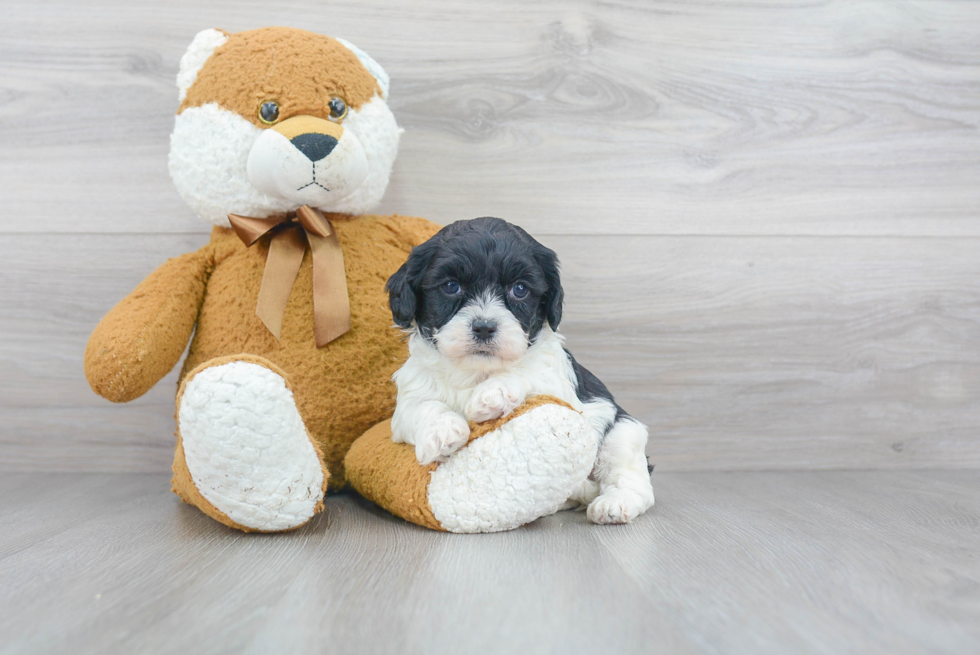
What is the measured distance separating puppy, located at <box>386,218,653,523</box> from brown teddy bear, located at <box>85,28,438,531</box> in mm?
156

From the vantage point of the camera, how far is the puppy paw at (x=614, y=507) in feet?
4.13

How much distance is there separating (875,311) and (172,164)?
1774 mm

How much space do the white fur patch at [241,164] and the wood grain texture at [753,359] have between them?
1.19ft

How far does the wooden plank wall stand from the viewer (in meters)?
1.73

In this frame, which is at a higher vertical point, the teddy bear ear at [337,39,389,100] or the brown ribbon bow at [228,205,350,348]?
the teddy bear ear at [337,39,389,100]

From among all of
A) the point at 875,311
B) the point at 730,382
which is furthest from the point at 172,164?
the point at 875,311

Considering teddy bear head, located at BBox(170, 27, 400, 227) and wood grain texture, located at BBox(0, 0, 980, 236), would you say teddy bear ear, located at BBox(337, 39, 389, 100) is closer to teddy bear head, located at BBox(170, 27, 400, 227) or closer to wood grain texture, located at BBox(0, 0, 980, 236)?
teddy bear head, located at BBox(170, 27, 400, 227)

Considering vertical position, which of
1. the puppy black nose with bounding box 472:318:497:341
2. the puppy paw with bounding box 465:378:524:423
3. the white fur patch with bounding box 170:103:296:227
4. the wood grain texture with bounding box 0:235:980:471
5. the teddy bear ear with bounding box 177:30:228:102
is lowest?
the wood grain texture with bounding box 0:235:980:471

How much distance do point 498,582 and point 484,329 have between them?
401mm

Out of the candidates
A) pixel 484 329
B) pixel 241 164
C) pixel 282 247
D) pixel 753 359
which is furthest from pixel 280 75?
pixel 753 359

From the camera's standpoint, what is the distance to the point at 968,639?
0.80 m

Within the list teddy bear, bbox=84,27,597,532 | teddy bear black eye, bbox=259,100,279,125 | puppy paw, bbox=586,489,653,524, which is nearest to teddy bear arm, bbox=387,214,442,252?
teddy bear, bbox=84,27,597,532

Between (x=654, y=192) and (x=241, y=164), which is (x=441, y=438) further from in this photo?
(x=654, y=192)

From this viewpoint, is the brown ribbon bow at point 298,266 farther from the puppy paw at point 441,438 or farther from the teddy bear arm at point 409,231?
the puppy paw at point 441,438
